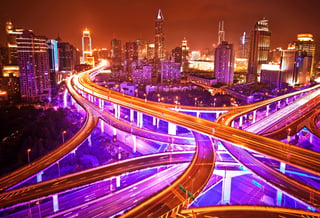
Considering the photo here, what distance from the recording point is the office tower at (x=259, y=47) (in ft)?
235

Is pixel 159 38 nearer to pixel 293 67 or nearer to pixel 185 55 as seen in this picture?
pixel 185 55

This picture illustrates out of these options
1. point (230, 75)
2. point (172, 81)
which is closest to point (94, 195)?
point (172, 81)

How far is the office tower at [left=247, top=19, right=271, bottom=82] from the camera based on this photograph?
235 feet

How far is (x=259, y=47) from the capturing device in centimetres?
7200

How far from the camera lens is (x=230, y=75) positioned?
215 feet

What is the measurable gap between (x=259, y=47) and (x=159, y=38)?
33.8m

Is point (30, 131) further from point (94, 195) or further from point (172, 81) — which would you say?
point (172, 81)

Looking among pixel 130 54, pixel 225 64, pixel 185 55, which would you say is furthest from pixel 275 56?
pixel 130 54

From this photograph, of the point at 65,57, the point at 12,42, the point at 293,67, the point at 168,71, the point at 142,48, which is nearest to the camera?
the point at 293,67

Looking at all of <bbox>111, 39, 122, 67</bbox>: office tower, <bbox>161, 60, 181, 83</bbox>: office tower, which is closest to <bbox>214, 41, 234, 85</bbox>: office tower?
<bbox>161, 60, 181, 83</bbox>: office tower

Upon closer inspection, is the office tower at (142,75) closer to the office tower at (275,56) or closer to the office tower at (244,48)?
the office tower at (275,56)

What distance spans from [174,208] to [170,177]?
18.2 ft

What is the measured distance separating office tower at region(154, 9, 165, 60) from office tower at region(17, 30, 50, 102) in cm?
4612

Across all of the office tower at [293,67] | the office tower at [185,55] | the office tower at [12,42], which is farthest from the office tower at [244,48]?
the office tower at [12,42]
